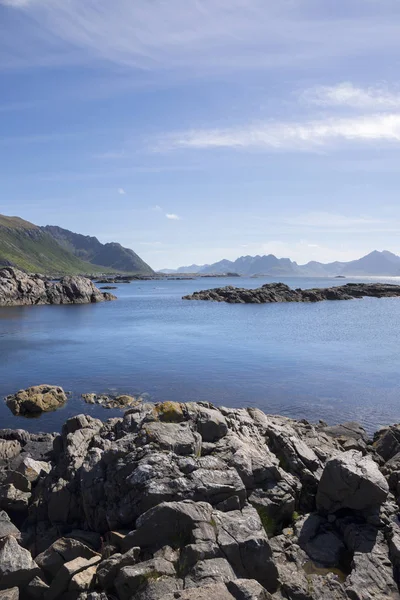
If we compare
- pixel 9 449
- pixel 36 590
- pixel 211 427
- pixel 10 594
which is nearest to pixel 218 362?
pixel 9 449

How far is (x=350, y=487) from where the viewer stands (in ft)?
67.4

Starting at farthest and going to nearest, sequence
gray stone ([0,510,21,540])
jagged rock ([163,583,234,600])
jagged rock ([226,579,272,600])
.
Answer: gray stone ([0,510,21,540]) < jagged rock ([226,579,272,600]) < jagged rock ([163,583,234,600])

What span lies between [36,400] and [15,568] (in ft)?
95.3

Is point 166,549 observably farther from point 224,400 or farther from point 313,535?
point 224,400

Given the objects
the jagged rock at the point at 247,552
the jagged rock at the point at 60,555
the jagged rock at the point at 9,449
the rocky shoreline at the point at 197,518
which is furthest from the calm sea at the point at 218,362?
the jagged rock at the point at 247,552

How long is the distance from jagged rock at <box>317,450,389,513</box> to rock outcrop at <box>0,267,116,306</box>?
149 meters

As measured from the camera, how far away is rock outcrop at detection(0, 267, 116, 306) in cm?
15725

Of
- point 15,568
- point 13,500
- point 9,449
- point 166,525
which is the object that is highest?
point 166,525

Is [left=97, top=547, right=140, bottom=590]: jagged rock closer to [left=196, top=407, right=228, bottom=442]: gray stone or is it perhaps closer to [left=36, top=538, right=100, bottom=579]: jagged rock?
[left=36, top=538, right=100, bottom=579]: jagged rock

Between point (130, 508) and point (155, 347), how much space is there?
59.3 metres

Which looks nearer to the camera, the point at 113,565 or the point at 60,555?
the point at 113,565

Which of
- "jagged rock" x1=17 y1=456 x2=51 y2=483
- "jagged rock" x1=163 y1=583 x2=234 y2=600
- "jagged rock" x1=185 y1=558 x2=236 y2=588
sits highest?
"jagged rock" x1=163 y1=583 x2=234 y2=600

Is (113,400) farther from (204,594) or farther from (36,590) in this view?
(204,594)

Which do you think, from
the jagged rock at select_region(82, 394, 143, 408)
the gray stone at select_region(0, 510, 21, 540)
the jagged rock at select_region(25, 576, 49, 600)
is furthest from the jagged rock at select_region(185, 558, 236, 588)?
the jagged rock at select_region(82, 394, 143, 408)
